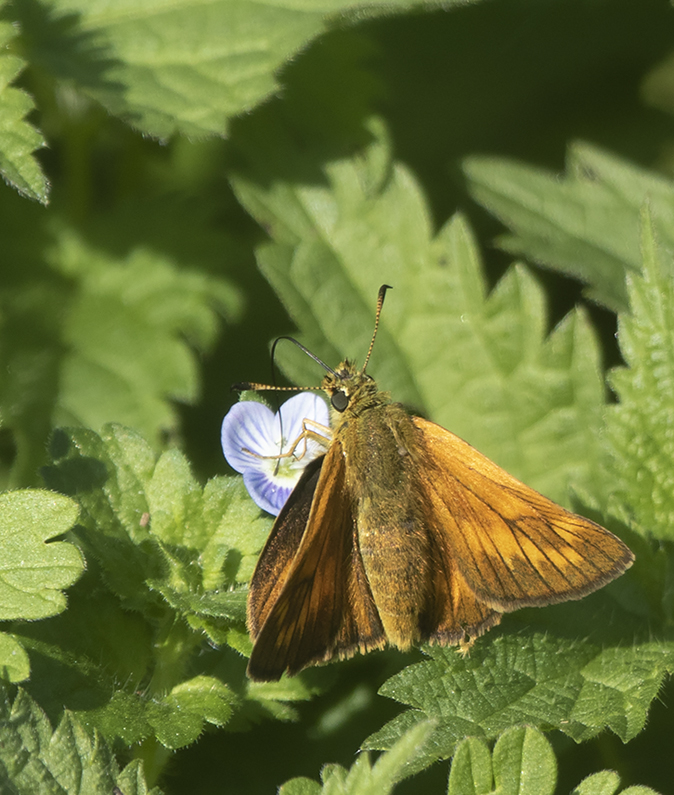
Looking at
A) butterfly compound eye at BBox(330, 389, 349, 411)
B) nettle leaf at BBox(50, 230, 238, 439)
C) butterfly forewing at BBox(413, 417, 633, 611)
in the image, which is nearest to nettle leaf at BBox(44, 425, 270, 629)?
butterfly compound eye at BBox(330, 389, 349, 411)

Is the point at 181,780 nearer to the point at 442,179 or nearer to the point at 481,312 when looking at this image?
the point at 481,312

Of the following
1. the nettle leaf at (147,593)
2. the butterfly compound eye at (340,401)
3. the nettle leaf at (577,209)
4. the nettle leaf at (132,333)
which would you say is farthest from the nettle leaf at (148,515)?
the nettle leaf at (577,209)

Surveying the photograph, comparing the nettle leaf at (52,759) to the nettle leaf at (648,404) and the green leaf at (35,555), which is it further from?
the nettle leaf at (648,404)

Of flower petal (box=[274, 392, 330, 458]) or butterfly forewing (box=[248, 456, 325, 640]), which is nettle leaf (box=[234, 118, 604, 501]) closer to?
flower petal (box=[274, 392, 330, 458])

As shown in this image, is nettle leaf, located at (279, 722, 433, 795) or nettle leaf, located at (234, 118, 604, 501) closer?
nettle leaf, located at (279, 722, 433, 795)

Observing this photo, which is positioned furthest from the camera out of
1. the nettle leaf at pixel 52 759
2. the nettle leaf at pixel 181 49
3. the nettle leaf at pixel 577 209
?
the nettle leaf at pixel 577 209

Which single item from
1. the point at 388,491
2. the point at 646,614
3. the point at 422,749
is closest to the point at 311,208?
the point at 388,491
